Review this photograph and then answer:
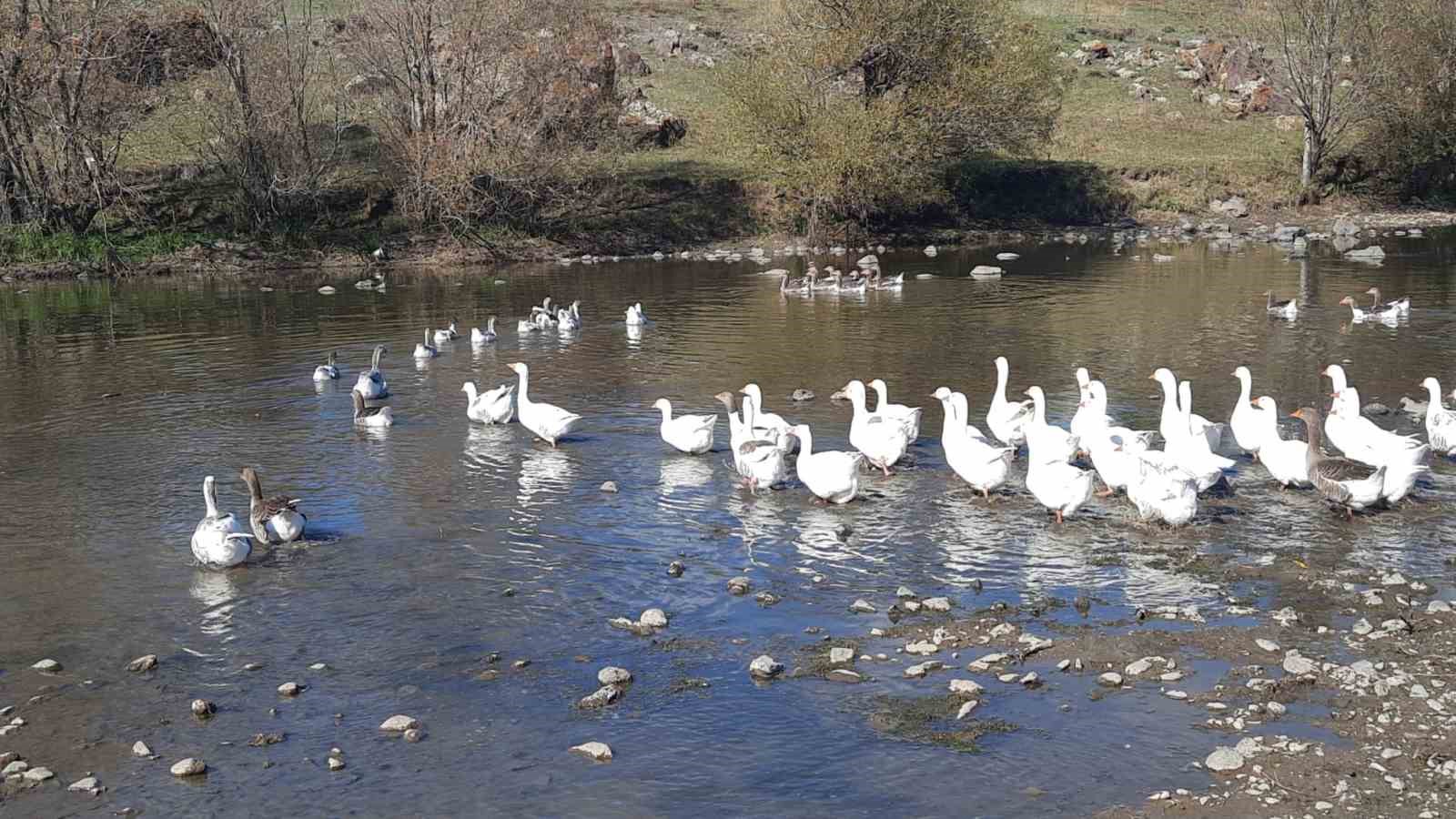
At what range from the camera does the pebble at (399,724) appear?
937 centimetres

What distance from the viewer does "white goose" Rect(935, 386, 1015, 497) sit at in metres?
14.3

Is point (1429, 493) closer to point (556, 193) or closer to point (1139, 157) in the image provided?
point (556, 193)

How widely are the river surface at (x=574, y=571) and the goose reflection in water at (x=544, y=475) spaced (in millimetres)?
59

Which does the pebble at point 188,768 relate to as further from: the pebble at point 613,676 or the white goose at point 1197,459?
the white goose at point 1197,459

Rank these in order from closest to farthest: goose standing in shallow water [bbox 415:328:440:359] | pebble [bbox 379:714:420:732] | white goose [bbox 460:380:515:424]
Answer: pebble [bbox 379:714:420:732]
white goose [bbox 460:380:515:424]
goose standing in shallow water [bbox 415:328:440:359]

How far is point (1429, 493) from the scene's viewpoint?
1436 centimetres

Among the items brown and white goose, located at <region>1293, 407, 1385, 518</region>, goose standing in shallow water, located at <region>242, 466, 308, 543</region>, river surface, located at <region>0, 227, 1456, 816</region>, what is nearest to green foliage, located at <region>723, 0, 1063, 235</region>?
river surface, located at <region>0, 227, 1456, 816</region>

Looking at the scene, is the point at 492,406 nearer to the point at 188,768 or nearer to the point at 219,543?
the point at 219,543

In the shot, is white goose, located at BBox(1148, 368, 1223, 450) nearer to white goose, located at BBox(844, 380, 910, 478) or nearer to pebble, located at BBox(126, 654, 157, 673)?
white goose, located at BBox(844, 380, 910, 478)

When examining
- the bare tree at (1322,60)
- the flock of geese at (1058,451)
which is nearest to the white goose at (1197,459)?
the flock of geese at (1058,451)

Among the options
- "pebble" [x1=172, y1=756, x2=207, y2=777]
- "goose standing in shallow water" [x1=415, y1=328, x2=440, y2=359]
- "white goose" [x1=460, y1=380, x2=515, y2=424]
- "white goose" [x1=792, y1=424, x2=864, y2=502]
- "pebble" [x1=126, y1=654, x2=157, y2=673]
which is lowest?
"pebble" [x1=172, y1=756, x2=207, y2=777]

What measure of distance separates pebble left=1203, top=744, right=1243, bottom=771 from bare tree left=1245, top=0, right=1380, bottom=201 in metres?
49.5

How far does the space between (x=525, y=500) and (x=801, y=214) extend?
1361 inches

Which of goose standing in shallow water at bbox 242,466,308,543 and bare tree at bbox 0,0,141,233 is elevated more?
bare tree at bbox 0,0,141,233
